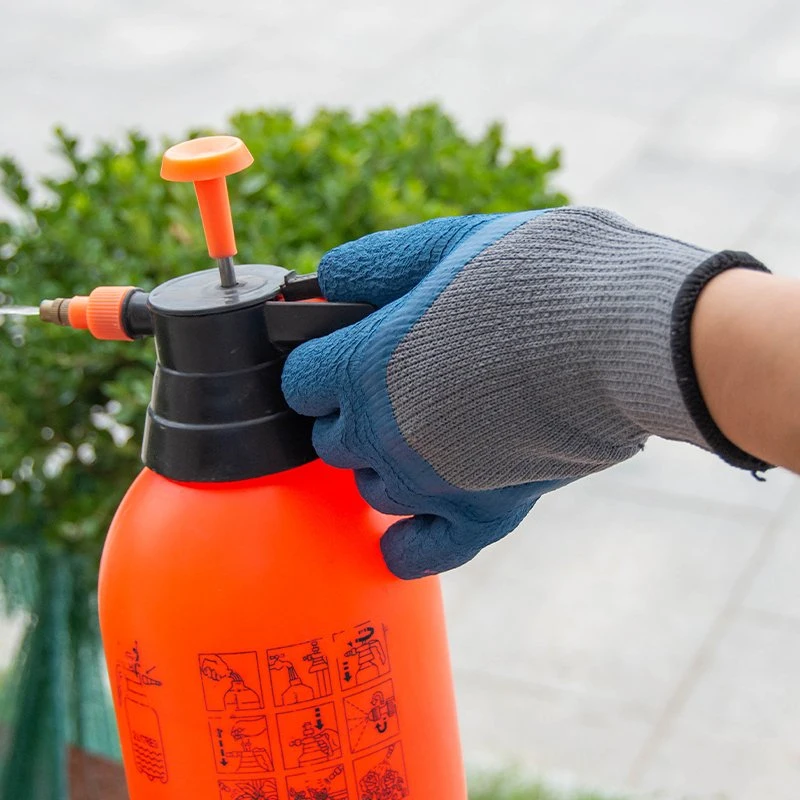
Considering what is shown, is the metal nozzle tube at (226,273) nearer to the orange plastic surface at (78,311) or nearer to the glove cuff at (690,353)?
the orange plastic surface at (78,311)

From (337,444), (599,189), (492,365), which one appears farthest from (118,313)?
(599,189)

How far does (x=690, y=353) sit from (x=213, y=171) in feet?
1.23

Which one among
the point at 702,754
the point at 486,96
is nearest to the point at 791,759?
the point at 702,754

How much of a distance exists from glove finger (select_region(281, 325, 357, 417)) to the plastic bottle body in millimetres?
71

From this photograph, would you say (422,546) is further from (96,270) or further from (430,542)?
(96,270)

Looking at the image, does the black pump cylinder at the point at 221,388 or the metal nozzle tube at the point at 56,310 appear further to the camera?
the metal nozzle tube at the point at 56,310

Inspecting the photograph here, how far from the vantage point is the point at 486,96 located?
17.0 ft

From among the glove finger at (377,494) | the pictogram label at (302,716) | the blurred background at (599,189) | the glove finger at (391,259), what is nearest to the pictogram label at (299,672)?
the pictogram label at (302,716)

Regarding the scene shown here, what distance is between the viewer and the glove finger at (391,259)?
95 cm

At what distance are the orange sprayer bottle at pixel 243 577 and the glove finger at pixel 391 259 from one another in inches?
0.9

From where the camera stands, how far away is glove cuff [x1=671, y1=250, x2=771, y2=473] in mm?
809

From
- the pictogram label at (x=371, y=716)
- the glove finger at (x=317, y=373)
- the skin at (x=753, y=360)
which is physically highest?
the skin at (x=753, y=360)

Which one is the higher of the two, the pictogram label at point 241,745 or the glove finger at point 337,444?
the glove finger at point 337,444

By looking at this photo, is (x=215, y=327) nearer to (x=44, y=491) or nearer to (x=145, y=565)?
(x=145, y=565)
